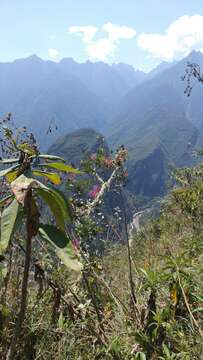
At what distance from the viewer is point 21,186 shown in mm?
1564

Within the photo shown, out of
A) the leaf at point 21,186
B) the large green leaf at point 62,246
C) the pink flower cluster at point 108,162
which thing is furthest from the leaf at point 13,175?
the pink flower cluster at point 108,162

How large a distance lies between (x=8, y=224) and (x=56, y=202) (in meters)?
0.21

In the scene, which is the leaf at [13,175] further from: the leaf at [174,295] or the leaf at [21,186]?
the leaf at [174,295]

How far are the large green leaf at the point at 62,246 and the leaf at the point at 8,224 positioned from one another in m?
0.18

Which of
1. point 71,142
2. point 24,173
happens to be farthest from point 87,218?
point 71,142

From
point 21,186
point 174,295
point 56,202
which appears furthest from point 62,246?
point 174,295

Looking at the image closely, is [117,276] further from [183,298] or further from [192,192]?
[192,192]

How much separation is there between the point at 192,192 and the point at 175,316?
151 inches

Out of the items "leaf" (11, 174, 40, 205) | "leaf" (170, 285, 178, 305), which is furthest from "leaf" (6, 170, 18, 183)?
"leaf" (170, 285, 178, 305)

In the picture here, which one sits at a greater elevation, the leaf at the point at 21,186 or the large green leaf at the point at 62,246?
the leaf at the point at 21,186

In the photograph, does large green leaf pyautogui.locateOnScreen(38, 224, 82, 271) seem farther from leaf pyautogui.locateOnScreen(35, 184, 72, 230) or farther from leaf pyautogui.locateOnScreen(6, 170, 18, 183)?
leaf pyautogui.locateOnScreen(6, 170, 18, 183)

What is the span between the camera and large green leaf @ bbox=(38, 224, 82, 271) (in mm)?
1697

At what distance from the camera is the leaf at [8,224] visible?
155 cm

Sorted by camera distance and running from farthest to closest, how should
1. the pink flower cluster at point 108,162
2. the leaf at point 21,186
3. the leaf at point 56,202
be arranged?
the pink flower cluster at point 108,162
the leaf at point 56,202
the leaf at point 21,186
